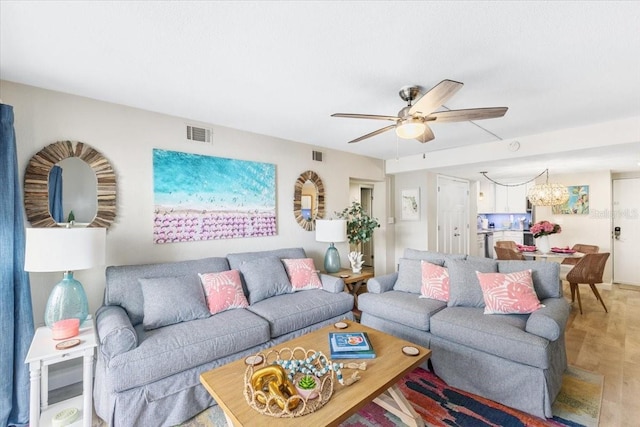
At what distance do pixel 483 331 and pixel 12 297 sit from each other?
325 centimetres

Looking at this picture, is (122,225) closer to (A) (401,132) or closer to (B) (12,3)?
(B) (12,3)

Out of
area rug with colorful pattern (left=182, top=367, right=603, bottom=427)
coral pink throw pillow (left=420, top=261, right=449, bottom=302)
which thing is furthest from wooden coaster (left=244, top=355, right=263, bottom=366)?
coral pink throw pillow (left=420, top=261, right=449, bottom=302)

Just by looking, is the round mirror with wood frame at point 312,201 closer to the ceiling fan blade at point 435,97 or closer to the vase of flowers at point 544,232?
the ceiling fan blade at point 435,97

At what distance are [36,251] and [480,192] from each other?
8.03 m

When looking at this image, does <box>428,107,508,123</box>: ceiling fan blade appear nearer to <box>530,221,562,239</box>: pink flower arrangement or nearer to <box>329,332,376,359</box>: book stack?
<box>329,332,376,359</box>: book stack

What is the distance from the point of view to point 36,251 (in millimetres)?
1769

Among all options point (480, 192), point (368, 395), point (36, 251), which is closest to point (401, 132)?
point (368, 395)

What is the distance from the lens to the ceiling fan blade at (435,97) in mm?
1647

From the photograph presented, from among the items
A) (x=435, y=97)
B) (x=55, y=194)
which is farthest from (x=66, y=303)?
(x=435, y=97)

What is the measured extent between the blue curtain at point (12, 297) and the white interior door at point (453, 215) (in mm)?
5461

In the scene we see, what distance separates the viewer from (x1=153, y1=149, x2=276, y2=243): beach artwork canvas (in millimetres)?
2842

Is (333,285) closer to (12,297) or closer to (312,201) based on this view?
(312,201)

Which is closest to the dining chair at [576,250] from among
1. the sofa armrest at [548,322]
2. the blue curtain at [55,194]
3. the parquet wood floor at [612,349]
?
the parquet wood floor at [612,349]

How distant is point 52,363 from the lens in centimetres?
169
